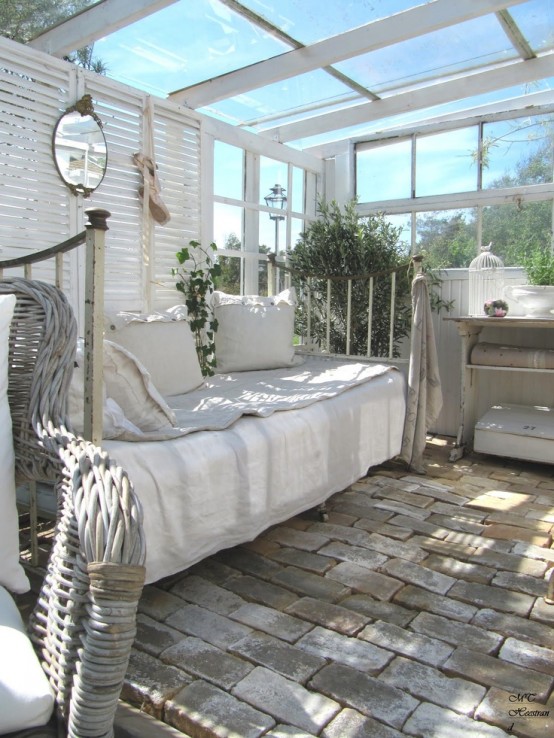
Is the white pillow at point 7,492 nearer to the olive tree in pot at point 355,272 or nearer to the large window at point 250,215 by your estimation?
the large window at point 250,215

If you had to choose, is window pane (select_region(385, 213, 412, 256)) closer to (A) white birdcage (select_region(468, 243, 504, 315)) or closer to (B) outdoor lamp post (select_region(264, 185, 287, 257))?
(A) white birdcage (select_region(468, 243, 504, 315))

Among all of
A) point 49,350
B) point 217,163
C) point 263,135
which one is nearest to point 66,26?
point 217,163

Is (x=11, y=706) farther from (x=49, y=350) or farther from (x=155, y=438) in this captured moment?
(x=155, y=438)

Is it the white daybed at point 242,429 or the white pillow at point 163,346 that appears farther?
the white pillow at point 163,346

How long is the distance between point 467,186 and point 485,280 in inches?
28.7

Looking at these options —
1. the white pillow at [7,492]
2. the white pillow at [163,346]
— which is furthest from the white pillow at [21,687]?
the white pillow at [163,346]

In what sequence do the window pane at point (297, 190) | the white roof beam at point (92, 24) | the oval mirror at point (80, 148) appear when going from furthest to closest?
the window pane at point (297, 190), the oval mirror at point (80, 148), the white roof beam at point (92, 24)

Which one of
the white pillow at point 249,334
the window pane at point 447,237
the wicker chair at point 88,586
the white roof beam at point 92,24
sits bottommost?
the wicker chair at point 88,586

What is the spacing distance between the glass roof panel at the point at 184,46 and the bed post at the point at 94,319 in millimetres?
1524

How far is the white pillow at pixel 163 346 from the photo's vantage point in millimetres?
2457

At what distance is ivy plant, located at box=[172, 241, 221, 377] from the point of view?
3324 mm

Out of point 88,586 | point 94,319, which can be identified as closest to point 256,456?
point 94,319

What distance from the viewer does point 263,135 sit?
13.1 ft

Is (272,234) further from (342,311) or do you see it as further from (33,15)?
(33,15)
